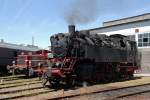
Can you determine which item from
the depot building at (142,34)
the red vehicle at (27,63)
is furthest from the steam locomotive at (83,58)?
the depot building at (142,34)

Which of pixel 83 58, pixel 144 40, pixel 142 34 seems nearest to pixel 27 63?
pixel 83 58

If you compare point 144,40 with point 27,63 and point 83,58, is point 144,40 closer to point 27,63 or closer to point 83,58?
point 27,63

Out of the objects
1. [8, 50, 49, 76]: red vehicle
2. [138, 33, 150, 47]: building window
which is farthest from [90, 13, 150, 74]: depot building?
[8, 50, 49, 76]: red vehicle

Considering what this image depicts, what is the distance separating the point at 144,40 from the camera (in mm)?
34844

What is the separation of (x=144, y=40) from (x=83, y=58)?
61.5 feet

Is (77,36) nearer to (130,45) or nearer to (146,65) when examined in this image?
(130,45)

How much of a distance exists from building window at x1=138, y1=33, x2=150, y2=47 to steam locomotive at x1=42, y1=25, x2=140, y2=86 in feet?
44.0

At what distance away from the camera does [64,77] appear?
16266 millimetres

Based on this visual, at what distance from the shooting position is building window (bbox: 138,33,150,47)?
3444 centimetres

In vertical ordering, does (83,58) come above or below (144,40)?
below

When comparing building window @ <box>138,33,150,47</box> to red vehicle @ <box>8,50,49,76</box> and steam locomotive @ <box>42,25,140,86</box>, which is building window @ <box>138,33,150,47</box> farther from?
red vehicle @ <box>8,50,49,76</box>

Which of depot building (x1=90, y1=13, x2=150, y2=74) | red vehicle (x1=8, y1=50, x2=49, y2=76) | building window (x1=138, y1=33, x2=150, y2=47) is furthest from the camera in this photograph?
building window (x1=138, y1=33, x2=150, y2=47)

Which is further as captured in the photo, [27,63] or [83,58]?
[27,63]

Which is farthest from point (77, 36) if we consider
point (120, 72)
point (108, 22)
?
point (108, 22)
